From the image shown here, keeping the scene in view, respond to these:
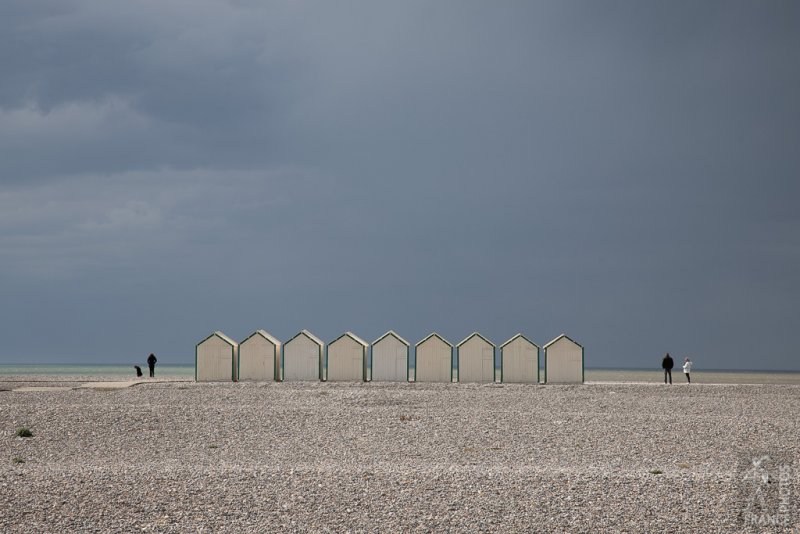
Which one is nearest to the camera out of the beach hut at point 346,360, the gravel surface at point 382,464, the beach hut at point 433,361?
the gravel surface at point 382,464

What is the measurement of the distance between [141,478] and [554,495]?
7042 millimetres

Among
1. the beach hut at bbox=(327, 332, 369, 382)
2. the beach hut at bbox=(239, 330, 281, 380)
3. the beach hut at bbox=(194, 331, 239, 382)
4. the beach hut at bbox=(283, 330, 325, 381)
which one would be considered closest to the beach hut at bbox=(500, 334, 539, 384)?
the beach hut at bbox=(327, 332, 369, 382)

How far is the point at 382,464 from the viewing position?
17.0 meters

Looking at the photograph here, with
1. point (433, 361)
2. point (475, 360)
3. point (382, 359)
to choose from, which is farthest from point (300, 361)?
point (475, 360)

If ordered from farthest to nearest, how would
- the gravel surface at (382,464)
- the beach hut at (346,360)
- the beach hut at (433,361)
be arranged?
the beach hut at (433,361) → the beach hut at (346,360) → the gravel surface at (382,464)

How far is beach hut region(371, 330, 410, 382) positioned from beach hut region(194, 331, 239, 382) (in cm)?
774

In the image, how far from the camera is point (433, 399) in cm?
3191

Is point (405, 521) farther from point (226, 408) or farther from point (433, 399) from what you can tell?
point (433, 399)

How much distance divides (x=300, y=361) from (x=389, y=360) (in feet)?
16.2

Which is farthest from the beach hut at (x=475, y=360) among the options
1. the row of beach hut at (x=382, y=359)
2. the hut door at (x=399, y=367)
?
the hut door at (x=399, y=367)

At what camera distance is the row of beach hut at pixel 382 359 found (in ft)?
155

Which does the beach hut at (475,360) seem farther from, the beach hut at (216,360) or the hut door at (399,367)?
the beach hut at (216,360)

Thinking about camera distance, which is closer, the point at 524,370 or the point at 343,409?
the point at 343,409

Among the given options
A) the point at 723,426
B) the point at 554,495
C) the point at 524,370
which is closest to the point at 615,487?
the point at 554,495
